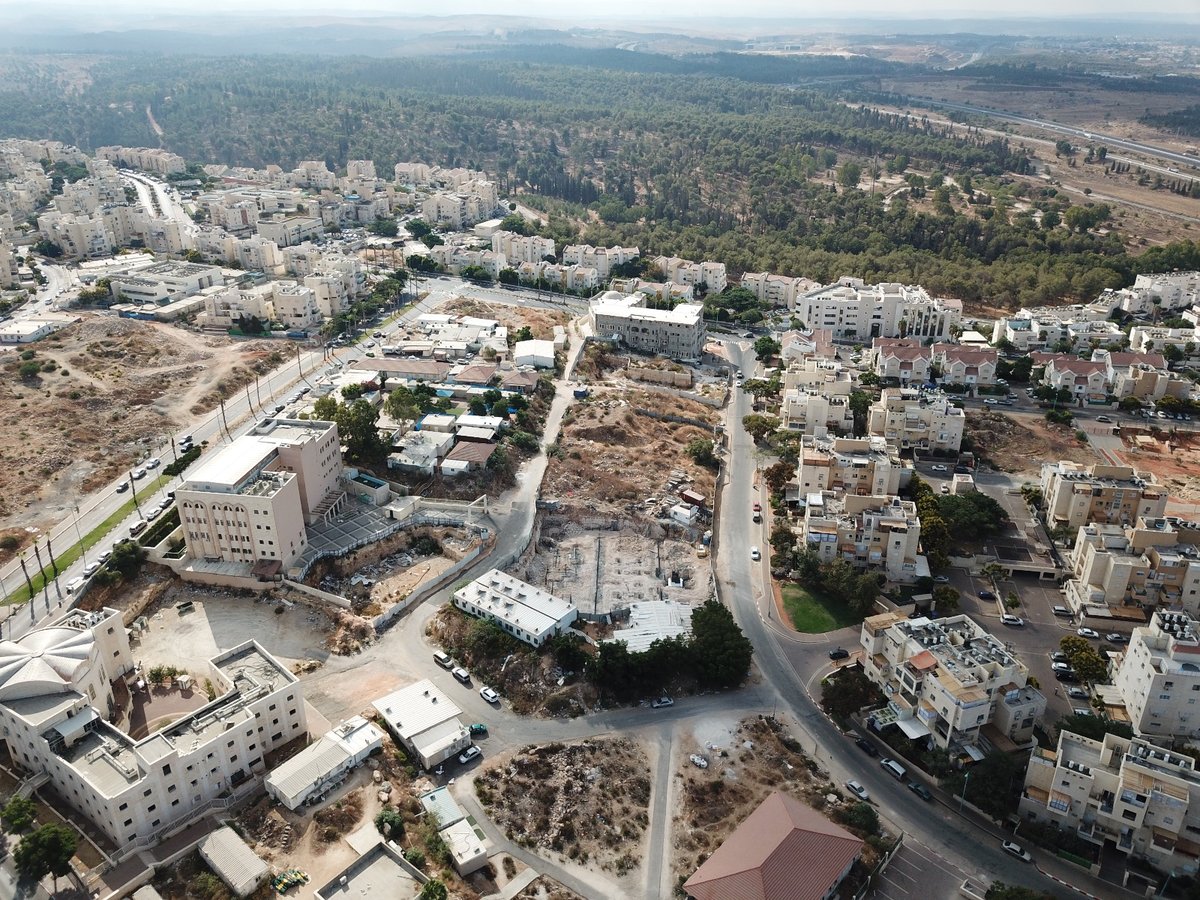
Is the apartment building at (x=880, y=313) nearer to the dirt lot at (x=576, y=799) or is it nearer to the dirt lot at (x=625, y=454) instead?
the dirt lot at (x=625, y=454)

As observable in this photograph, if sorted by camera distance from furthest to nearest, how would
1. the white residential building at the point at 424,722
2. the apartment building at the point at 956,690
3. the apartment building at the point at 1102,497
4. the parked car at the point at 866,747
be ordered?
1. the apartment building at the point at 1102,497
2. the parked car at the point at 866,747
3. the apartment building at the point at 956,690
4. the white residential building at the point at 424,722

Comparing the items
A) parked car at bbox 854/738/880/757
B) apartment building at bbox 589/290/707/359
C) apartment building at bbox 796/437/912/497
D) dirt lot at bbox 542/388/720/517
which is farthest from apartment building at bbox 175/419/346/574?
apartment building at bbox 589/290/707/359

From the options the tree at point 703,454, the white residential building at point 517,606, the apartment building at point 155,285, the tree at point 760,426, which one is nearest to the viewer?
the white residential building at point 517,606

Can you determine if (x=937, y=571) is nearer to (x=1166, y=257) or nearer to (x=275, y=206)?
(x=1166, y=257)

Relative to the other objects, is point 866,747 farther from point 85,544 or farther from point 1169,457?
point 85,544

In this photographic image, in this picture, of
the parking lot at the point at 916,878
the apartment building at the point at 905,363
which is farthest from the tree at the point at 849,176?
the parking lot at the point at 916,878

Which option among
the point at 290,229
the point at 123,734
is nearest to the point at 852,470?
the point at 123,734

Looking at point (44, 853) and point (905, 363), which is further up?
point (44, 853)
